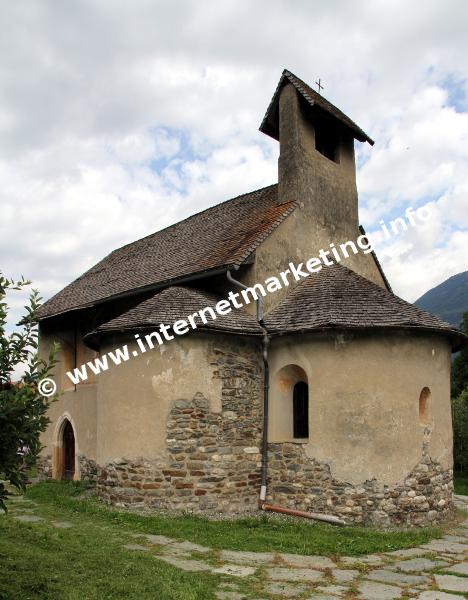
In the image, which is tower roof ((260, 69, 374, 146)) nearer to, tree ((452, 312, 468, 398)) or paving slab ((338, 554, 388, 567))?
paving slab ((338, 554, 388, 567))

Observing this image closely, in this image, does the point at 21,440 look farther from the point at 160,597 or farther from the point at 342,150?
the point at 342,150

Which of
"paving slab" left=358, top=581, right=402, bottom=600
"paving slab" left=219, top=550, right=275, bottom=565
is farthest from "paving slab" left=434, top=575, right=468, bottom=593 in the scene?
"paving slab" left=219, top=550, right=275, bottom=565

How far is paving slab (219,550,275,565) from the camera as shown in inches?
326

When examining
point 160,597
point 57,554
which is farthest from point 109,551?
point 160,597

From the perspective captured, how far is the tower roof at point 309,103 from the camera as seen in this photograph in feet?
51.0

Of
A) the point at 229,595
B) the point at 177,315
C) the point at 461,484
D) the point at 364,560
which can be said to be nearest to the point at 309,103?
the point at 177,315

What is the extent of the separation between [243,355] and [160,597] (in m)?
6.84

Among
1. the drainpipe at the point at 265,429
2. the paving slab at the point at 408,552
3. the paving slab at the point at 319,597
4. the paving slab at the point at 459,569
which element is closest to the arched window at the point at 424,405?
the drainpipe at the point at 265,429

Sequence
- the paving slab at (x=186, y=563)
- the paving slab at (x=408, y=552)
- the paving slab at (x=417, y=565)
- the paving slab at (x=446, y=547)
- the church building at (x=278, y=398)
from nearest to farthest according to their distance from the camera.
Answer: the paving slab at (x=186, y=563) < the paving slab at (x=417, y=565) < the paving slab at (x=408, y=552) < the paving slab at (x=446, y=547) < the church building at (x=278, y=398)

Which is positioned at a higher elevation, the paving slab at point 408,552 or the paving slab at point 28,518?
the paving slab at point 28,518

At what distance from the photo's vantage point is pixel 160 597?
20.2 feet

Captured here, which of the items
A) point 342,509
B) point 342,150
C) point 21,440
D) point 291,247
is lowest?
point 342,509

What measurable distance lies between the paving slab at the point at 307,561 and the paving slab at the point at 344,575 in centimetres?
22

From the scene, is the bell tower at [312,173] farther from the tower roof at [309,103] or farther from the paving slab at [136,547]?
the paving slab at [136,547]
